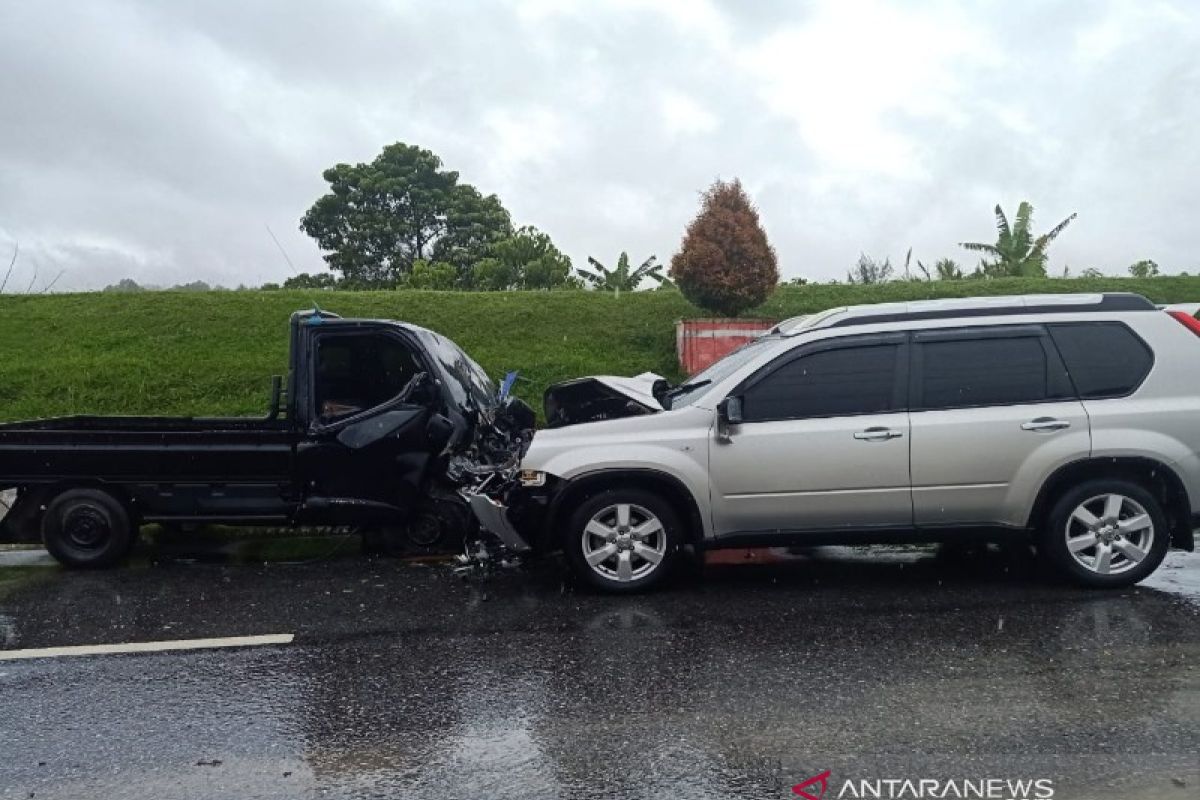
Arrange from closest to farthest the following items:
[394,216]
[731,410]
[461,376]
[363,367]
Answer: [731,410], [363,367], [461,376], [394,216]

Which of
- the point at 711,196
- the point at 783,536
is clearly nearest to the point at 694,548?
the point at 783,536

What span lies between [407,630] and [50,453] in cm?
338

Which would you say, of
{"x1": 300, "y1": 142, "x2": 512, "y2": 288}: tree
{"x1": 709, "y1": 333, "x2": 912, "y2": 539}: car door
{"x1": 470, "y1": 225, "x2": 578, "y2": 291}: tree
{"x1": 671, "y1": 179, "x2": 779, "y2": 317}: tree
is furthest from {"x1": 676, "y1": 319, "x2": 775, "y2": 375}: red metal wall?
{"x1": 300, "y1": 142, "x2": 512, "y2": 288}: tree

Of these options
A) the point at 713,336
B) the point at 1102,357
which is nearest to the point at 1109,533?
the point at 1102,357

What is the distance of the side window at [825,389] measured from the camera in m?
5.87

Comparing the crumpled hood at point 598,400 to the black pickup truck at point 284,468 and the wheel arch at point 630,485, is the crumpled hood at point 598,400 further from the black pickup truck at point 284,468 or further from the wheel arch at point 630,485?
the black pickup truck at point 284,468

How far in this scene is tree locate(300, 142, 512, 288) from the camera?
153 feet

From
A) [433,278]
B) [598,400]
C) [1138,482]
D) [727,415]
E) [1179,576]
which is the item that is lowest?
[1179,576]

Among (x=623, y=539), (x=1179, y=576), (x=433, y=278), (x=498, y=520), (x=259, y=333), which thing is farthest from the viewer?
(x=433, y=278)

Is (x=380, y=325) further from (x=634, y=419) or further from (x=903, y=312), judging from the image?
(x=903, y=312)

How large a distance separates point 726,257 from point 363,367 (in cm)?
690

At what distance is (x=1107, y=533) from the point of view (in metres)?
5.74

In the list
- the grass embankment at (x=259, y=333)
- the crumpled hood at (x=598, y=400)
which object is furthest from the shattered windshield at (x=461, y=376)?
the grass embankment at (x=259, y=333)

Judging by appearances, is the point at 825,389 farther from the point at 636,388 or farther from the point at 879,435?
the point at 636,388
